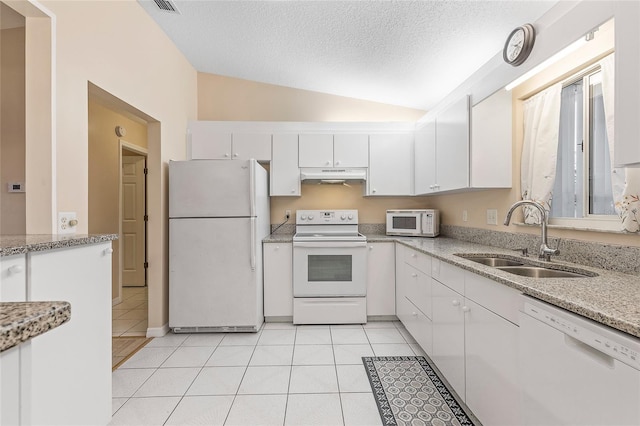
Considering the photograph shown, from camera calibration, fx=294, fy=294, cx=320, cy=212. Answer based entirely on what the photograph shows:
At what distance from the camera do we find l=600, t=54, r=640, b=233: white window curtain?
1.34 metres

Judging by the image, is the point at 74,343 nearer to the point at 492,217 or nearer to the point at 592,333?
the point at 592,333

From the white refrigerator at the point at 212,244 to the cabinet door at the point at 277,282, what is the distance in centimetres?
26

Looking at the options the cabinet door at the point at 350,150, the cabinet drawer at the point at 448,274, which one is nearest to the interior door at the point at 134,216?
the cabinet door at the point at 350,150

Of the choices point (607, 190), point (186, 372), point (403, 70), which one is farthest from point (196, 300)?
point (607, 190)

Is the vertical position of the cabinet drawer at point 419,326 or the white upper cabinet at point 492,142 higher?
the white upper cabinet at point 492,142

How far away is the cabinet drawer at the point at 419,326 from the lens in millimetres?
2097

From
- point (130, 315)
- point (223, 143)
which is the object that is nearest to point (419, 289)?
point (223, 143)

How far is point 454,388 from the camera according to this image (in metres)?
1.70

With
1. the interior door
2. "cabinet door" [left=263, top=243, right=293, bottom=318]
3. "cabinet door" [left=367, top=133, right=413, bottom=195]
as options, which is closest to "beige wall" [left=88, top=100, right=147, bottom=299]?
the interior door

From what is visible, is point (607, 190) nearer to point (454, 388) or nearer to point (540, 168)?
point (540, 168)

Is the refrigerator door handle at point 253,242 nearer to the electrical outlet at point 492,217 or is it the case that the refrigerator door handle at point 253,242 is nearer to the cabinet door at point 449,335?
the cabinet door at point 449,335

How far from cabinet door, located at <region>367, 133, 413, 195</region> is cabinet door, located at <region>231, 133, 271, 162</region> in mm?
1172

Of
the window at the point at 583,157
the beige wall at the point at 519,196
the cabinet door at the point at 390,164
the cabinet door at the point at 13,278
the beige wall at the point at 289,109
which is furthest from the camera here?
the beige wall at the point at 289,109

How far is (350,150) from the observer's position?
3293 millimetres
